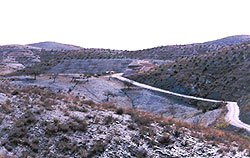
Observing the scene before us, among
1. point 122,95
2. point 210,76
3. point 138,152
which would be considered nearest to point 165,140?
point 138,152

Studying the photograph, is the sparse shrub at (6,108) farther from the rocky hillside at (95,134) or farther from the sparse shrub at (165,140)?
the sparse shrub at (165,140)

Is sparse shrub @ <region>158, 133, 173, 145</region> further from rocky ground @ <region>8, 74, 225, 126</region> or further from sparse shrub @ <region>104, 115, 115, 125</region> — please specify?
rocky ground @ <region>8, 74, 225, 126</region>

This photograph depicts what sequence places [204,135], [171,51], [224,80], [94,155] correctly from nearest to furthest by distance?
[94,155] < [204,135] < [224,80] < [171,51]

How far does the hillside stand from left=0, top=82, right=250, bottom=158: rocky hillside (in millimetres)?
37147

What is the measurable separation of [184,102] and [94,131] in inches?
1867

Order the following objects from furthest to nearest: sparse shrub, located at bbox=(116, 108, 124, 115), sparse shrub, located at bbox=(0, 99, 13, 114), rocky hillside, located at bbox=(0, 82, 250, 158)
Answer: sparse shrub, located at bbox=(116, 108, 124, 115), sparse shrub, located at bbox=(0, 99, 13, 114), rocky hillside, located at bbox=(0, 82, 250, 158)

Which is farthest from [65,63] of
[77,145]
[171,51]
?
[77,145]

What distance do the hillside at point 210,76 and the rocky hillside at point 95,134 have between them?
122 feet

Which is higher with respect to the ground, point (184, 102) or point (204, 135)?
point (204, 135)

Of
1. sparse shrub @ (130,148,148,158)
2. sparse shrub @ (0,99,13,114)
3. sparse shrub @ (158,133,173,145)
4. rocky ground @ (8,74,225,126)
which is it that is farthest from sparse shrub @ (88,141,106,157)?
rocky ground @ (8,74,225,126)

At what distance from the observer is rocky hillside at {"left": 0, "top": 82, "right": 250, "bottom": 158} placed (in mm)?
25453

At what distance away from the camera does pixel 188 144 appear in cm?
2775

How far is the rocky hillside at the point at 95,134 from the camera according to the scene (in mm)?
25453

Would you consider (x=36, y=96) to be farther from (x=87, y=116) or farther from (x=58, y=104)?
(x=87, y=116)
